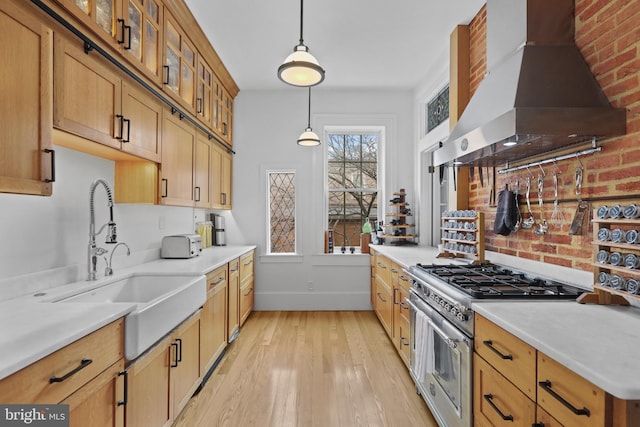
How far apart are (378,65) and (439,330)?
299cm

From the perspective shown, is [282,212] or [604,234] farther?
[282,212]

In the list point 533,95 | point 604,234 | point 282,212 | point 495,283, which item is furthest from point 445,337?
point 282,212

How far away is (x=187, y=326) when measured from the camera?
7.07 feet

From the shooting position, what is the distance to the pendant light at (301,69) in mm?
1982

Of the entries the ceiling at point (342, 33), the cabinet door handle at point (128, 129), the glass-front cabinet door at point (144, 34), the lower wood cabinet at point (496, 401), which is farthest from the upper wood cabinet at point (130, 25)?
the lower wood cabinet at point (496, 401)

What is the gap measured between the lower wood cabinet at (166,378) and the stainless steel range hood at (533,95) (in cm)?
204

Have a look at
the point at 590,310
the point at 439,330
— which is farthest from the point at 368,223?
the point at 590,310

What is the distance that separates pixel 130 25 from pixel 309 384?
2.72 metres

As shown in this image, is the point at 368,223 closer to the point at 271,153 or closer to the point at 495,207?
the point at 271,153

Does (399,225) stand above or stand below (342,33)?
below

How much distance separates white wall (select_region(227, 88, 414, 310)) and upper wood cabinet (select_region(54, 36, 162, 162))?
2.20 m

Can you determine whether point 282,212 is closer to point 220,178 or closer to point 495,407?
point 220,178

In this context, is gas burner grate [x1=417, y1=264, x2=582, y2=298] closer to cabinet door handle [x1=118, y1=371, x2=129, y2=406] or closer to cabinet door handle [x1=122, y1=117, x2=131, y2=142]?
cabinet door handle [x1=118, y1=371, x2=129, y2=406]

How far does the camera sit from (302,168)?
15.0ft
